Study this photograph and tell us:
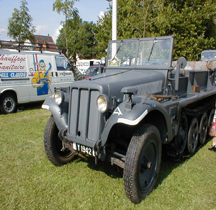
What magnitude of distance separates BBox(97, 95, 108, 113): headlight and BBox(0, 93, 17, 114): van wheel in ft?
20.8

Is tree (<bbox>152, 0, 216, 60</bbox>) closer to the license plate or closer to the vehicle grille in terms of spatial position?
the vehicle grille

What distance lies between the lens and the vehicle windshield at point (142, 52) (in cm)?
439

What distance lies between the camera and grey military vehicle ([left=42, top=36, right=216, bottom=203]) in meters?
3.06

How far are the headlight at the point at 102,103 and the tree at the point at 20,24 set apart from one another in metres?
15.9

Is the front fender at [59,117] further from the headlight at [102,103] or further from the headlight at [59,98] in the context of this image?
the headlight at [102,103]

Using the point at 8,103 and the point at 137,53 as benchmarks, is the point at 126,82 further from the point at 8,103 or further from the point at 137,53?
the point at 8,103

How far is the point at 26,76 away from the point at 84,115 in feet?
19.8

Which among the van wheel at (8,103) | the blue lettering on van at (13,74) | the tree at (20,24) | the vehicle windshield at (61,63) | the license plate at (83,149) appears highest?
the tree at (20,24)

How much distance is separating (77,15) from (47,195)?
17.0 m

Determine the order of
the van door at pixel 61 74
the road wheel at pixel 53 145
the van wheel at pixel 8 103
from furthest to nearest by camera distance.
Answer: the van door at pixel 61 74
the van wheel at pixel 8 103
the road wheel at pixel 53 145

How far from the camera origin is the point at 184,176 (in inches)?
153

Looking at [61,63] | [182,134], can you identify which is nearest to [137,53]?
[182,134]

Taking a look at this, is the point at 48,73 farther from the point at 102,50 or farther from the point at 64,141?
the point at 102,50

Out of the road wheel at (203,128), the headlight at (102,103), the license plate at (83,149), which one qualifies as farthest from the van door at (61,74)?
the headlight at (102,103)
